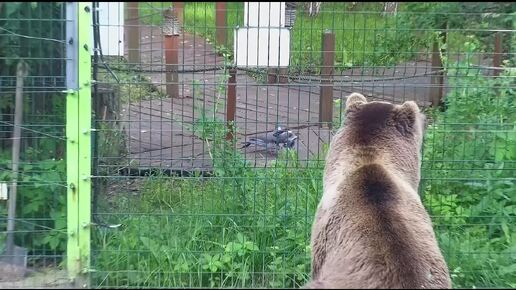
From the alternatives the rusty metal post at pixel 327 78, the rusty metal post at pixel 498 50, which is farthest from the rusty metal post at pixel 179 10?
the rusty metal post at pixel 498 50

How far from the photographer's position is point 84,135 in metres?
5.02

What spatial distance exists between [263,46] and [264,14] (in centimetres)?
24

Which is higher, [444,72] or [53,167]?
[444,72]

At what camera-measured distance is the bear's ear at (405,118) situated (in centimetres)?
458

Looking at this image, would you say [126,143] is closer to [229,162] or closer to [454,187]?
[229,162]

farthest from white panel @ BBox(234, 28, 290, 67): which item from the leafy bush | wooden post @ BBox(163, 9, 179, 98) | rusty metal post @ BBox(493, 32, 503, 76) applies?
rusty metal post @ BBox(493, 32, 503, 76)

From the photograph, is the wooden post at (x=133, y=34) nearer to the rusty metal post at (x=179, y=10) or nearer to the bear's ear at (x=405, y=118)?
the rusty metal post at (x=179, y=10)

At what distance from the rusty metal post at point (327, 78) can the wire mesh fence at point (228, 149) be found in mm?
15

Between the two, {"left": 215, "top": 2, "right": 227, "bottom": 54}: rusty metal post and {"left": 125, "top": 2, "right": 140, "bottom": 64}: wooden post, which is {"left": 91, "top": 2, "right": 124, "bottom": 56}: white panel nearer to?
{"left": 125, "top": 2, "right": 140, "bottom": 64}: wooden post

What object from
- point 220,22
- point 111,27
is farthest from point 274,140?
point 111,27

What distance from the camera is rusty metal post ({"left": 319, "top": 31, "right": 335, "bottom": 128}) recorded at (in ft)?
19.8

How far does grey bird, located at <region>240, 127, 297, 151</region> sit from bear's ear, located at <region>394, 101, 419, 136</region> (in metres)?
1.77

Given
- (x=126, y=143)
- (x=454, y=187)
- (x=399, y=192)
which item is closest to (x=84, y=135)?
(x=126, y=143)

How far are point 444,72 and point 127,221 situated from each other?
8.41ft
